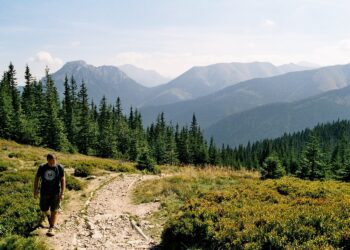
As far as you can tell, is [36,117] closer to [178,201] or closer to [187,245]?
[178,201]

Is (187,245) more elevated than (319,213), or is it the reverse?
(319,213)

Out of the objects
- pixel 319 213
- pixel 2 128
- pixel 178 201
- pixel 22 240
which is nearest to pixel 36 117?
pixel 2 128

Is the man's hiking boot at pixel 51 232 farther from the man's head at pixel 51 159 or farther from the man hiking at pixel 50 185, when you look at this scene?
the man's head at pixel 51 159

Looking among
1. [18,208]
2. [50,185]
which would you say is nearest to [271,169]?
[50,185]

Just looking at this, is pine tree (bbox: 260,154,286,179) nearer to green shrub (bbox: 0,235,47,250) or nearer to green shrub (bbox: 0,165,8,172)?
green shrub (bbox: 0,165,8,172)

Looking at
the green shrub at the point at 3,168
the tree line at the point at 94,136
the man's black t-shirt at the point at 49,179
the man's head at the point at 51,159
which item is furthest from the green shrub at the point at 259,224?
the tree line at the point at 94,136

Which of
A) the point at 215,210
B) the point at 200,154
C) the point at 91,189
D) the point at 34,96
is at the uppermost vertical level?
the point at 34,96

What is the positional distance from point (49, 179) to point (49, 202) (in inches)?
35.6

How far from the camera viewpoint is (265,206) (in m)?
11.1

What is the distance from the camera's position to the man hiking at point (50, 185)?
12.1m

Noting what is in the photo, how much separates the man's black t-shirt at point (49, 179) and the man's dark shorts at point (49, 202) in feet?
0.50

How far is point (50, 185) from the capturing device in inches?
476

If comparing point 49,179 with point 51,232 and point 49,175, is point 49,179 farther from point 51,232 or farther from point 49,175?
point 51,232

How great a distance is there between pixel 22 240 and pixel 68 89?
77.9 metres
